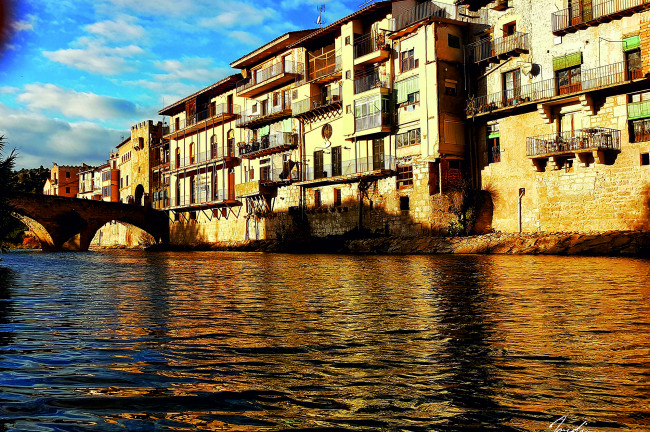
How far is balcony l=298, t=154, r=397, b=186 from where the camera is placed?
39969mm

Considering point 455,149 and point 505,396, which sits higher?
point 455,149

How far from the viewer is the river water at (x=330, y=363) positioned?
4008 millimetres

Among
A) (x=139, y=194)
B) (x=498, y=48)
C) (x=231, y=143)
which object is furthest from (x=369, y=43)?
(x=139, y=194)

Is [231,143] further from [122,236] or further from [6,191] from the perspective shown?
[6,191]

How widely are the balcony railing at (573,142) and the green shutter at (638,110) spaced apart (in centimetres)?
100

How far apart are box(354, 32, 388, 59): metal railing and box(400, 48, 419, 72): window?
1.53m

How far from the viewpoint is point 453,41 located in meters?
37.7

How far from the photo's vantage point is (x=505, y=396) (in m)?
4.51

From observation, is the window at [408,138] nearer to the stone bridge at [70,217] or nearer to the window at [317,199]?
the window at [317,199]

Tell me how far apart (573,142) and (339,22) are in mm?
18785

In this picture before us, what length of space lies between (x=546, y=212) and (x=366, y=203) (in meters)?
12.5

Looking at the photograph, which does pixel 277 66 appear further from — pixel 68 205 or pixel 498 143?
pixel 68 205

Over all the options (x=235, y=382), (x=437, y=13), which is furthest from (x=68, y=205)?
(x=235, y=382)

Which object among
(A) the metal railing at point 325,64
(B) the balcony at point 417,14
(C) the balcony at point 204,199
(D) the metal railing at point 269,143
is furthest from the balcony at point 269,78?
(B) the balcony at point 417,14
